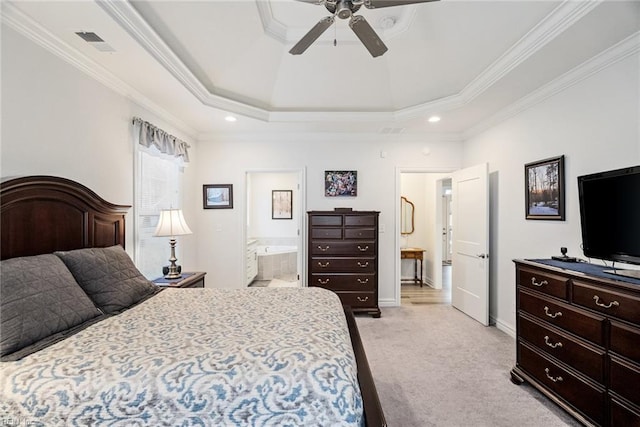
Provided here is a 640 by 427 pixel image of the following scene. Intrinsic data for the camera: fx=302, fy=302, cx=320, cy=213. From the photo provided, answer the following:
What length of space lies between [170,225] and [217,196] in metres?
1.56

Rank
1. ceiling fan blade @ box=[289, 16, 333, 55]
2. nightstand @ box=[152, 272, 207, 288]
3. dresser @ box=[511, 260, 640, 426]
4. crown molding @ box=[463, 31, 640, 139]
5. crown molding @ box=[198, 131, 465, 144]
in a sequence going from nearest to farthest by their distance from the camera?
dresser @ box=[511, 260, 640, 426], ceiling fan blade @ box=[289, 16, 333, 55], crown molding @ box=[463, 31, 640, 139], nightstand @ box=[152, 272, 207, 288], crown molding @ box=[198, 131, 465, 144]

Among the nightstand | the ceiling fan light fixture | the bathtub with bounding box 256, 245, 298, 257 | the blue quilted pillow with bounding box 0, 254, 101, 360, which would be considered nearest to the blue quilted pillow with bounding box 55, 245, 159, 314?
the blue quilted pillow with bounding box 0, 254, 101, 360

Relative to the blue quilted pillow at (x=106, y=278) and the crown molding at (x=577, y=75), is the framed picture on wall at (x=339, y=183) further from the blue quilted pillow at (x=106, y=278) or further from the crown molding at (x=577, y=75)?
the blue quilted pillow at (x=106, y=278)

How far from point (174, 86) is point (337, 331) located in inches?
108

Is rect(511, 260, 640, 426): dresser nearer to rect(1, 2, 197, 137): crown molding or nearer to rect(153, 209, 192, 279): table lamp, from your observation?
rect(153, 209, 192, 279): table lamp

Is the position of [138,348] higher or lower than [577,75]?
lower

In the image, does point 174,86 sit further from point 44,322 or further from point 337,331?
point 337,331

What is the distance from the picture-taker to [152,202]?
3504mm

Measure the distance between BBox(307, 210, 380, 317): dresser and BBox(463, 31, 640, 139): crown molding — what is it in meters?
1.99

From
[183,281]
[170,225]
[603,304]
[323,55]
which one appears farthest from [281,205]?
[603,304]

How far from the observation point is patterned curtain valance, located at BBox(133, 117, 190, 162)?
10.2ft

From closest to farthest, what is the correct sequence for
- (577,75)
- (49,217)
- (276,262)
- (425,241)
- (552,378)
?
(49,217), (552,378), (577,75), (425,241), (276,262)

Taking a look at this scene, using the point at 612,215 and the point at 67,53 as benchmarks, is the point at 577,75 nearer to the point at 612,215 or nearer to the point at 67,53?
the point at 612,215

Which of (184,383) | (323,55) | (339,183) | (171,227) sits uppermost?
(323,55)
